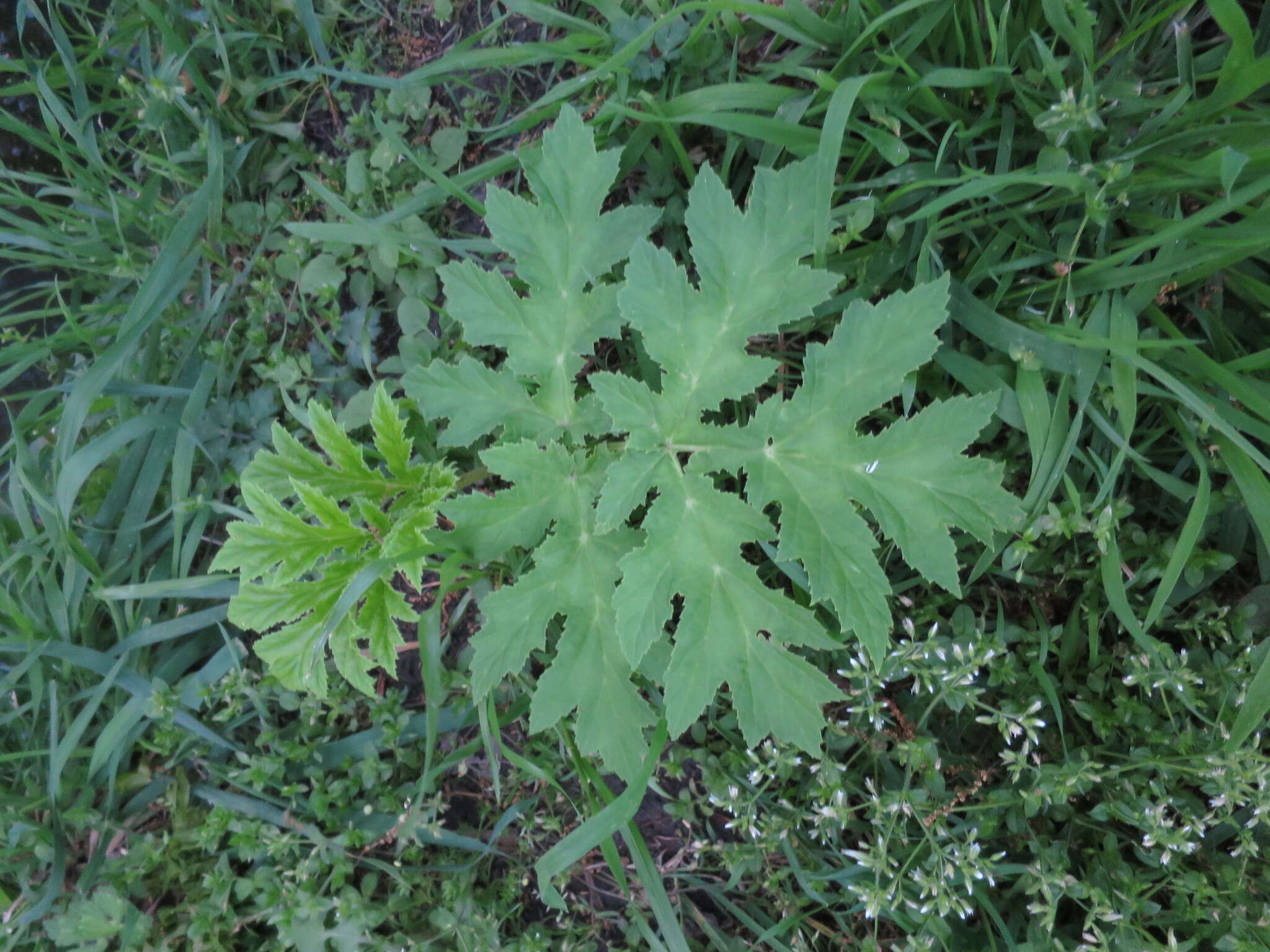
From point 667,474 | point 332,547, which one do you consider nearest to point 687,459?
point 667,474

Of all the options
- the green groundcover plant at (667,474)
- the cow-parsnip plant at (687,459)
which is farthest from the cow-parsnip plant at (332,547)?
the cow-parsnip plant at (687,459)

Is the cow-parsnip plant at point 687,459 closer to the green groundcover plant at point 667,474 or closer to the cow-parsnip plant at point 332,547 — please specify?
the green groundcover plant at point 667,474

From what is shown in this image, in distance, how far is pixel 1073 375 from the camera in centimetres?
224

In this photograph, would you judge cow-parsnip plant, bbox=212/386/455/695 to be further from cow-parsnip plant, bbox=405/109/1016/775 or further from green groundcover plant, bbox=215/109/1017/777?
cow-parsnip plant, bbox=405/109/1016/775

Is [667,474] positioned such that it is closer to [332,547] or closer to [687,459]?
[687,459]

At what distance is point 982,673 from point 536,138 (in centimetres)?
235

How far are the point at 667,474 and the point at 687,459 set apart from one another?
232 millimetres

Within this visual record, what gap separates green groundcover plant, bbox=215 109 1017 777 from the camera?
1921 mm

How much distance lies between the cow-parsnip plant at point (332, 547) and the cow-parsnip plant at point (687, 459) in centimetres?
20

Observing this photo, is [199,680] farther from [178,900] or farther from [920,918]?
[920,918]

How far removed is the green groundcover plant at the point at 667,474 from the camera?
6.30ft

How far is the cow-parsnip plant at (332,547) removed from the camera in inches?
87.1

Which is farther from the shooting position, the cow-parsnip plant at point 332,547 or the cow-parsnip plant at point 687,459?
the cow-parsnip plant at point 332,547

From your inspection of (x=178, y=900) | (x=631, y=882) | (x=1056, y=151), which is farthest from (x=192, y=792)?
(x=1056, y=151)
